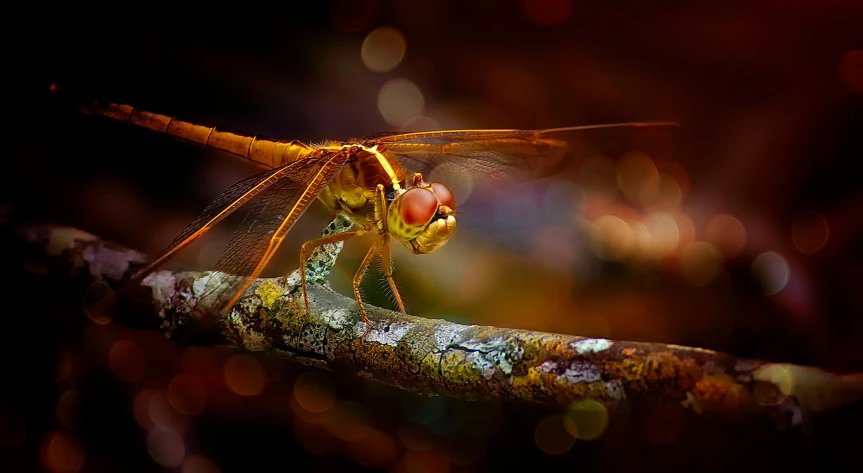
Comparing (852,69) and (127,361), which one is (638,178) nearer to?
(852,69)

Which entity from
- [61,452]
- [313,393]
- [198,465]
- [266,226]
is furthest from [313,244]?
[61,452]

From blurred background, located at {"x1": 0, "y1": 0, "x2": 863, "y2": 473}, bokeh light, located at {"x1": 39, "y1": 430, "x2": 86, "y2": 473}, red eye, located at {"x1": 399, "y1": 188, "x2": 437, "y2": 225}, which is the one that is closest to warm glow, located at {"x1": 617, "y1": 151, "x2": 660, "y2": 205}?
blurred background, located at {"x1": 0, "y1": 0, "x2": 863, "y2": 473}

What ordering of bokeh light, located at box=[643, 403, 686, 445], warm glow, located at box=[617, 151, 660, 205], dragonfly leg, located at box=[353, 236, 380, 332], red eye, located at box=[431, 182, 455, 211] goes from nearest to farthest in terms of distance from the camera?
bokeh light, located at box=[643, 403, 686, 445], dragonfly leg, located at box=[353, 236, 380, 332], red eye, located at box=[431, 182, 455, 211], warm glow, located at box=[617, 151, 660, 205]

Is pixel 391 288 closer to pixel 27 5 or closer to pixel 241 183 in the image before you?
pixel 241 183

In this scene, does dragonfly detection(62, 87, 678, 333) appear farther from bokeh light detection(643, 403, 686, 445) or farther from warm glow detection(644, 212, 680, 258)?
bokeh light detection(643, 403, 686, 445)

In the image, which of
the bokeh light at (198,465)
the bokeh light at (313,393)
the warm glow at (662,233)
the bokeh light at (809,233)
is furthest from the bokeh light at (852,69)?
the bokeh light at (198,465)

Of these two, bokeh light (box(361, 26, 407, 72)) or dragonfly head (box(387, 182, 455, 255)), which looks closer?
dragonfly head (box(387, 182, 455, 255))
